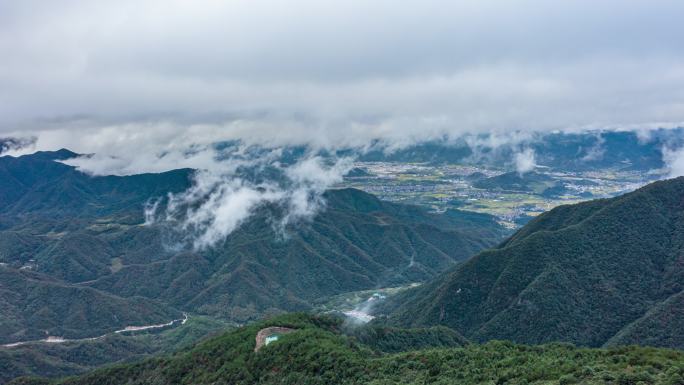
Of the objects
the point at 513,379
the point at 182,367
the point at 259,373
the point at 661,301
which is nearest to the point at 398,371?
Answer: the point at 513,379

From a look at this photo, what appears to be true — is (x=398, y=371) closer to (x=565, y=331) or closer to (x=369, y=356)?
(x=369, y=356)

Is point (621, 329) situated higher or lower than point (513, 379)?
lower

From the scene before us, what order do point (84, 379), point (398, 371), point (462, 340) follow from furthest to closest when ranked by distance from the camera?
point (462, 340) → point (84, 379) → point (398, 371)

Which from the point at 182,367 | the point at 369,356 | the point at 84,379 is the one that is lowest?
the point at 84,379

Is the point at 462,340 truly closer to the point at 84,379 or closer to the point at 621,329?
the point at 621,329

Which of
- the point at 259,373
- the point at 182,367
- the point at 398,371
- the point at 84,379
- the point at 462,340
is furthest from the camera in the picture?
the point at 462,340

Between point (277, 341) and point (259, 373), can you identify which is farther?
point (277, 341)
